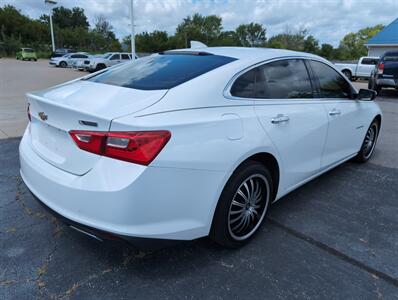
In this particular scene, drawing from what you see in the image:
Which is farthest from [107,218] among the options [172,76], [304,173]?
[304,173]

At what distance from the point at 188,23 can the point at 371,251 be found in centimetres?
9192

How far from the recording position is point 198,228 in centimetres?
227

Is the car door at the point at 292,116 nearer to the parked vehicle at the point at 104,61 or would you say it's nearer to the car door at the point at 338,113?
the car door at the point at 338,113

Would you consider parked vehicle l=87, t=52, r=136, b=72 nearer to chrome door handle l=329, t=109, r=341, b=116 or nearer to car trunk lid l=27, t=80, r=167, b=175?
chrome door handle l=329, t=109, r=341, b=116

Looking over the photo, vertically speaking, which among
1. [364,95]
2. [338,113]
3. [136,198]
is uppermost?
[364,95]

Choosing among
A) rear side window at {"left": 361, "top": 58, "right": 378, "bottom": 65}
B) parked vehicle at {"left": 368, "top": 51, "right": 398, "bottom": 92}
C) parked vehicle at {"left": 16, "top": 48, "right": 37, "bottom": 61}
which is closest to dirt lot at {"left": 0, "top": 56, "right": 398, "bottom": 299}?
parked vehicle at {"left": 368, "top": 51, "right": 398, "bottom": 92}

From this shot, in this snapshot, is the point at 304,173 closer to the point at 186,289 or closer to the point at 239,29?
the point at 186,289

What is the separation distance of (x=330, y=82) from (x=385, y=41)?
32.8 metres

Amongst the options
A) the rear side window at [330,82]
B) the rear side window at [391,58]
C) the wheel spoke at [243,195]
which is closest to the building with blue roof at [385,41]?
Result: the rear side window at [391,58]

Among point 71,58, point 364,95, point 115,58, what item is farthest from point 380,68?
point 71,58

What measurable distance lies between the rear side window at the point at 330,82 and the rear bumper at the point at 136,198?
1938mm

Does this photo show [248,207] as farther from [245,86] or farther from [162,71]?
[162,71]

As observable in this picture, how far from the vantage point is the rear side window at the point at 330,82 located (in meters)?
3.54

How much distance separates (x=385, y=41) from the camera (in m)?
30.8
